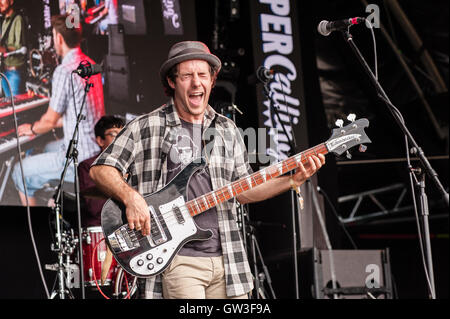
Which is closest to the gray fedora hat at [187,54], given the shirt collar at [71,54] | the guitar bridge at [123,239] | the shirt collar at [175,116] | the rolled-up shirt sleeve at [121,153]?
the shirt collar at [175,116]

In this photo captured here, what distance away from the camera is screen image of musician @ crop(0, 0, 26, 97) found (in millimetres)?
5668

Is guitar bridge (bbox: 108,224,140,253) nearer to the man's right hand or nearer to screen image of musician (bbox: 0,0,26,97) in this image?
the man's right hand

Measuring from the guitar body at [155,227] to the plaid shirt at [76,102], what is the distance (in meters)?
2.96

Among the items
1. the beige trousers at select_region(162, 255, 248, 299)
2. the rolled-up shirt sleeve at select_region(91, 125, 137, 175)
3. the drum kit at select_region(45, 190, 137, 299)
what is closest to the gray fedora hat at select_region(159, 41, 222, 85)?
the rolled-up shirt sleeve at select_region(91, 125, 137, 175)

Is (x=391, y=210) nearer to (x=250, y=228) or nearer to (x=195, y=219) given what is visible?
(x=250, y=228)

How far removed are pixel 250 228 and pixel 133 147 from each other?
2761 mm

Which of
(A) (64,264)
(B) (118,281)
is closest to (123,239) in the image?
(B) (118,281)

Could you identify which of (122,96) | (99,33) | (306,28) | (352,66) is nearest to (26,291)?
(122,96)

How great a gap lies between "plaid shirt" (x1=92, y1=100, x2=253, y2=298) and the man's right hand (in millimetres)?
173

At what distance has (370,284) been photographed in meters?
5.61

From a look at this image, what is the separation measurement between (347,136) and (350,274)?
241cm

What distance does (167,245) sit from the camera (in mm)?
3076

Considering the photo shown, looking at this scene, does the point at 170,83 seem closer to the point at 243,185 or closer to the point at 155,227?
the point at 243,185
